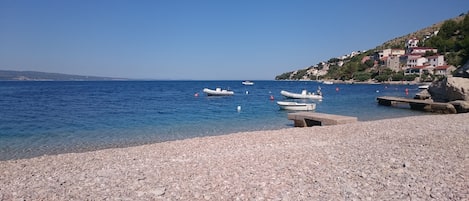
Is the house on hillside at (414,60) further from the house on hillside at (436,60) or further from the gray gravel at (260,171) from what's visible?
the gray gravel at (260,171)

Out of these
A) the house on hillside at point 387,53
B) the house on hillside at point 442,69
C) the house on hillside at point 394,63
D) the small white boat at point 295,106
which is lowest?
the small white boat at point 295,106

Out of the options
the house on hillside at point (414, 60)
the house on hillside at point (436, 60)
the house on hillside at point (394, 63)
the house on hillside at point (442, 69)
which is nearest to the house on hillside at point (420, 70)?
the house on hillside at point (436, 60)

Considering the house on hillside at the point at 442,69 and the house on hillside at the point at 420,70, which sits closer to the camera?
the house on hillside at the point at 442,69

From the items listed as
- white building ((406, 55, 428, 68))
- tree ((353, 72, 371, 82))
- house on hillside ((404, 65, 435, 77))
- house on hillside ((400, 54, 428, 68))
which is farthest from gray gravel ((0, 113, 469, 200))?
tree ((353, 72, 371, 82))

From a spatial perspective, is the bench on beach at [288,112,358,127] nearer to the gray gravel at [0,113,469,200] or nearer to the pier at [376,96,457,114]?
the gray gravel at [0,113,469,200]

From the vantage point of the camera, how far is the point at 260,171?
24.2ft

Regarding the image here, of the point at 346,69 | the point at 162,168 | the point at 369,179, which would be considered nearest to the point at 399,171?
the point at 369,179

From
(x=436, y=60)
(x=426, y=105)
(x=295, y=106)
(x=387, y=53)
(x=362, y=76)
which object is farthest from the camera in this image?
(x=387, y=53)

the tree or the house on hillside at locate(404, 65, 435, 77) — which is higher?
the house on hillside at locate(404, 65, 435, 77)

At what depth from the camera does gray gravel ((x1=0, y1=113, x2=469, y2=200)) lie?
5941 mm

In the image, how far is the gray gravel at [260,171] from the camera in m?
5.94

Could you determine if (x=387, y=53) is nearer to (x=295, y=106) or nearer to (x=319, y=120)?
(x=295, y=106)

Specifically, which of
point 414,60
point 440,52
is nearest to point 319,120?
point 414,60

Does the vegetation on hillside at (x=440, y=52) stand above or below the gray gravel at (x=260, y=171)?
above
